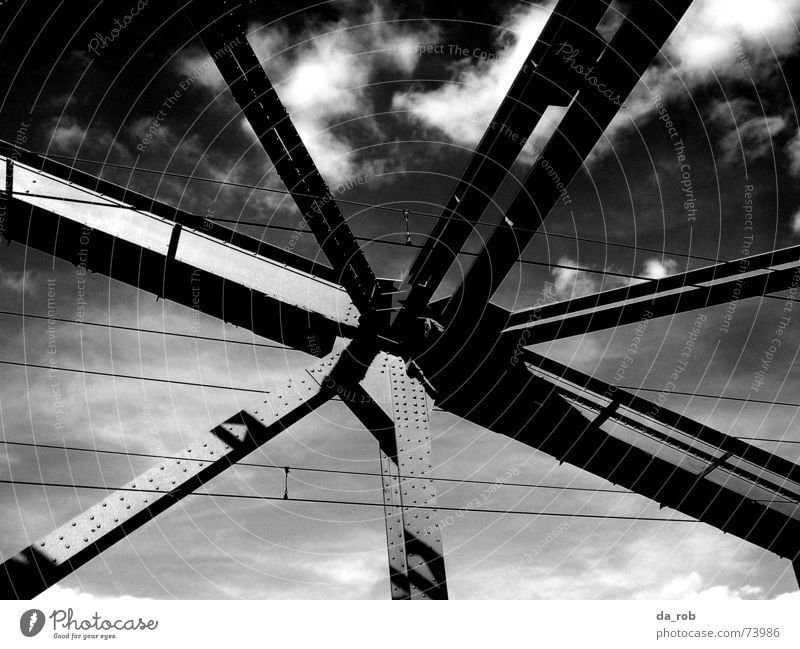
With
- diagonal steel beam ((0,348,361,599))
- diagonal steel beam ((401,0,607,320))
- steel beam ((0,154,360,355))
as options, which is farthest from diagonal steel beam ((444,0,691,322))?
diagonal steel beam ((0,348,361,599))

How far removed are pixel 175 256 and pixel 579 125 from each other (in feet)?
15.2

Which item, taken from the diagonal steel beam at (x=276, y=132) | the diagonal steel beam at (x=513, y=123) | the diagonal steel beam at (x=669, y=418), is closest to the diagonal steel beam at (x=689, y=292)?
the diagonal steel beam at (x=669, y=418)

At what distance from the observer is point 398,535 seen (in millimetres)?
6129

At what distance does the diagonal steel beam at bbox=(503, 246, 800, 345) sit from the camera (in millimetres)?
7133

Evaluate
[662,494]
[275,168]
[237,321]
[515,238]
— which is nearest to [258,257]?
[237,321]

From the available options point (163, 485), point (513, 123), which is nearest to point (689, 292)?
point (513, 123)

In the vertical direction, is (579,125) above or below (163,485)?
above

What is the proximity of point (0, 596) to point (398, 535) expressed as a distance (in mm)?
3623

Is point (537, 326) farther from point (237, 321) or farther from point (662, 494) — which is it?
point (237, 321)

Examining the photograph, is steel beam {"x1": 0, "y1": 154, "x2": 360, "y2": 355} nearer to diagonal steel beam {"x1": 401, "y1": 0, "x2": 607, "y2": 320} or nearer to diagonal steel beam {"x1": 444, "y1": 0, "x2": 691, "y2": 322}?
diagonal steel beam {"x1": 401, "y1": 0, "x2": 607, "y2": 320}

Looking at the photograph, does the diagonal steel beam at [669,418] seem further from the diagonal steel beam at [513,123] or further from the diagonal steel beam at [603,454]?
the diagonal steel beam at [513,123]

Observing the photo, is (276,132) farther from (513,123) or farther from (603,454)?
(603,454)

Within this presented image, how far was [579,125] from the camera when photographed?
17.0ft

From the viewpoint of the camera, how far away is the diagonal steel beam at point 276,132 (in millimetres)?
5320
